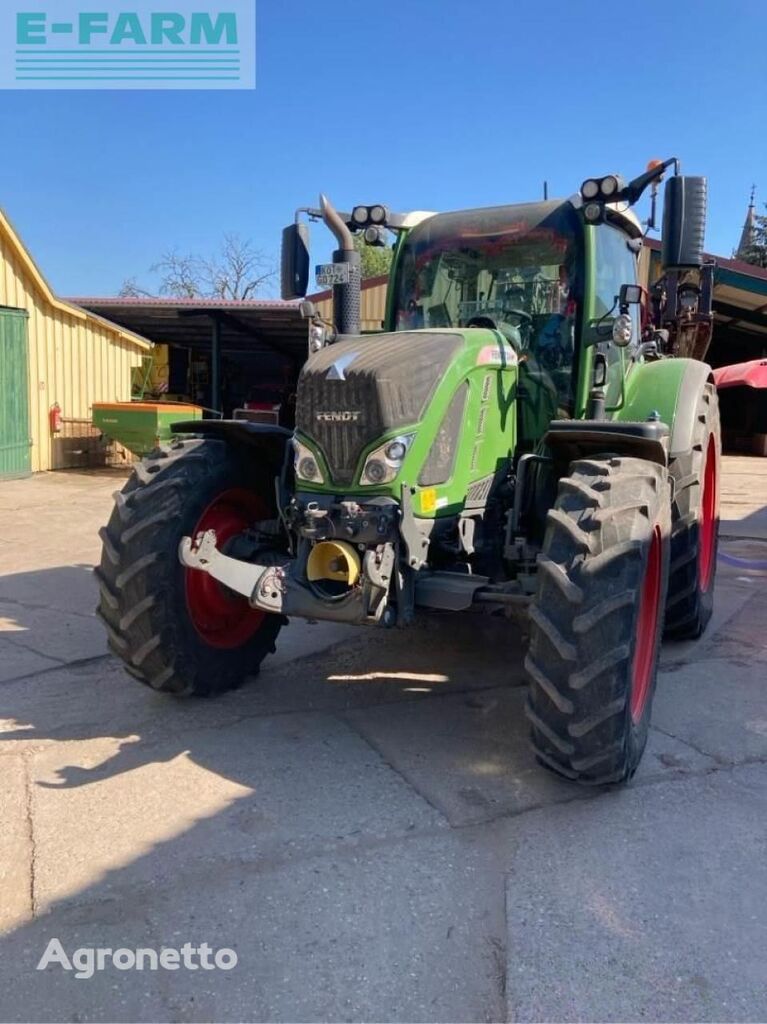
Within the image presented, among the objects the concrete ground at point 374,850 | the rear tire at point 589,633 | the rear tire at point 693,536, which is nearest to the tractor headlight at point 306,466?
the rear tire at point 589,633

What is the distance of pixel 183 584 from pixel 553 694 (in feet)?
5.75

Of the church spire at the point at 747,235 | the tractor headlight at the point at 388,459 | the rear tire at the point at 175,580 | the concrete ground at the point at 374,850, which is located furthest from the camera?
the church spire at the point at 747,235

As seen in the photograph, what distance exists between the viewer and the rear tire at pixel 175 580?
3.68m

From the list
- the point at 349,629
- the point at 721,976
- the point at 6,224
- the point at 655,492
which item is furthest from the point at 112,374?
the point at 721,976

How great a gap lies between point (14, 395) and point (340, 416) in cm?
1111

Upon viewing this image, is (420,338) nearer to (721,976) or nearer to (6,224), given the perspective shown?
(721,976)

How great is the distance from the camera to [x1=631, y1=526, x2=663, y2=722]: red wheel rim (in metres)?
3.41

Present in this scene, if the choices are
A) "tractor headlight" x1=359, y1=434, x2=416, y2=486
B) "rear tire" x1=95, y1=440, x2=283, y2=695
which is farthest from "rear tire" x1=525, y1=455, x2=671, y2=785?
"rear tire" x1=95, y1=440, x2=283, y2=695

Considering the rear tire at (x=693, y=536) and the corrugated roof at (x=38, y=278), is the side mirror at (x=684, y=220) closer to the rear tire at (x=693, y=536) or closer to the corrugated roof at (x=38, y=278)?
the rear tire at (x=693, y=536)

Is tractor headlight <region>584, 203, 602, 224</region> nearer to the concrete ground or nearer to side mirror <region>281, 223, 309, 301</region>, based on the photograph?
side mirror <region>281, 223, 309, 301</region>

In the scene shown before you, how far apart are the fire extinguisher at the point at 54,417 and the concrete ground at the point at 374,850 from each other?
10.2 metres

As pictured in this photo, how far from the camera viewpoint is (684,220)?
3441 millimetres

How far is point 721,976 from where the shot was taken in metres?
2.25

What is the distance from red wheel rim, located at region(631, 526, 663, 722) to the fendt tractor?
1 cm
